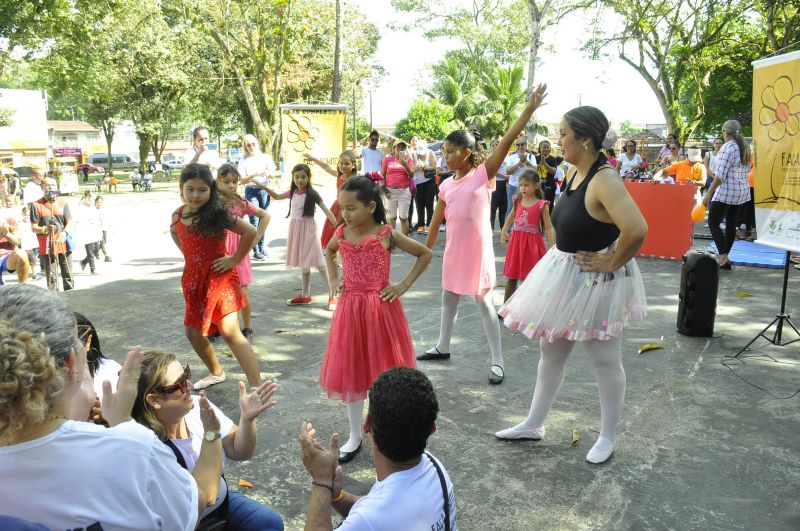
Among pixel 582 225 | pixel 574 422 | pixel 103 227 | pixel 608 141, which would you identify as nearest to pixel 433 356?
pixel 574 422

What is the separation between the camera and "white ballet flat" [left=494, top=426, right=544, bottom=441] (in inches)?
156

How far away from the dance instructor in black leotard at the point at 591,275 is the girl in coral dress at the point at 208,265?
2.00m

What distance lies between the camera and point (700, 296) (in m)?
5.92

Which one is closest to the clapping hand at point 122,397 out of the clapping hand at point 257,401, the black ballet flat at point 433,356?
the clapping hand at point 257,401

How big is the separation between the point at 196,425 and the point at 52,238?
7.54 m

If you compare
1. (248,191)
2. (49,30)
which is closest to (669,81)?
(248,191)

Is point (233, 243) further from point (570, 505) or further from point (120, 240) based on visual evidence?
point (120, 240)

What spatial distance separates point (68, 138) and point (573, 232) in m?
111

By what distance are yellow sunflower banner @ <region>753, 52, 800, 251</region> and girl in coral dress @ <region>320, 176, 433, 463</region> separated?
3.77 meters

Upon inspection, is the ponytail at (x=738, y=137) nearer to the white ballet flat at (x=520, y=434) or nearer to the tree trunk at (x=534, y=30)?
the white ballet flat at (x=520, y=434)

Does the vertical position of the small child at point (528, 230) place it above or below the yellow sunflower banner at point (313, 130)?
below

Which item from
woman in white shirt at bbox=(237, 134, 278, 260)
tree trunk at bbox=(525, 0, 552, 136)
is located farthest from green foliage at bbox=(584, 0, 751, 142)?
woman in white shirt at bbox=(237, 134, 278, 260)

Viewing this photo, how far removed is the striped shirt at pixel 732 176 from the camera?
845cm

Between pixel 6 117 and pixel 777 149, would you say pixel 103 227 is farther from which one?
pixel 6 117
